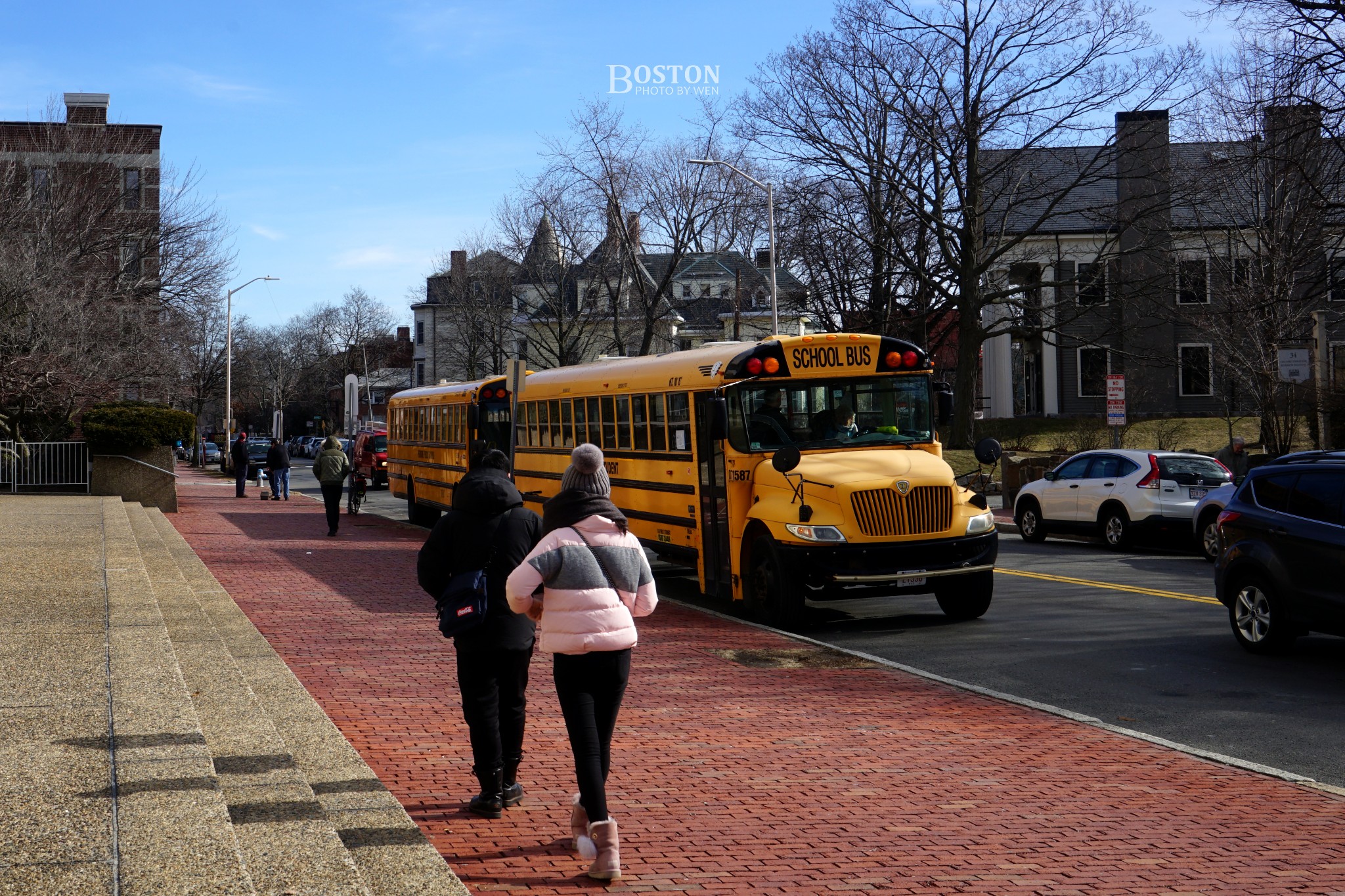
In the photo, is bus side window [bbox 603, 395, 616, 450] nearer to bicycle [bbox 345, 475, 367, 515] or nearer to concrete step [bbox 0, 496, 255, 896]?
concrete step [bbox 0, 496, 255, 896]

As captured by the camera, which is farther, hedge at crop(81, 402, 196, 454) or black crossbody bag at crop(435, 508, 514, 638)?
hedge at crop(81, 402, 196, 454)

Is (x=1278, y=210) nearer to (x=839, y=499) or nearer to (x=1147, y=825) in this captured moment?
(x=839, y=499)

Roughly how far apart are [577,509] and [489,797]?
5.13 ft

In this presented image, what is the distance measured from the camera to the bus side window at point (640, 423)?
15.6 m

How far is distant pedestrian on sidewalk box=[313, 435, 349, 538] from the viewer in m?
23.5

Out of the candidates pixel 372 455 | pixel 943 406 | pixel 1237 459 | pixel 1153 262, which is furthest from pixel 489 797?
pixel 1153 262

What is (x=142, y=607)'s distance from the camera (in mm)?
10922

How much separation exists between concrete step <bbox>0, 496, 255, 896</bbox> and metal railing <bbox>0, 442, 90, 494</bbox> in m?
19.4

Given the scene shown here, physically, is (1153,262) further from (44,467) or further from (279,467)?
(44,467)

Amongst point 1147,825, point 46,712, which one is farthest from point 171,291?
point 1147,825

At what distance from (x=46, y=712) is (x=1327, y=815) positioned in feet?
21.1

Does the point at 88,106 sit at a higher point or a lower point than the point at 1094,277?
higher

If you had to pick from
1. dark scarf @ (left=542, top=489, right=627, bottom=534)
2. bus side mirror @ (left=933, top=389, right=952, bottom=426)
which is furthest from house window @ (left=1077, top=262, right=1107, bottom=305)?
dark scarf @ (left=542, top=489, right=627, bottom=534)

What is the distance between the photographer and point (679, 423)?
14547 millimetres
